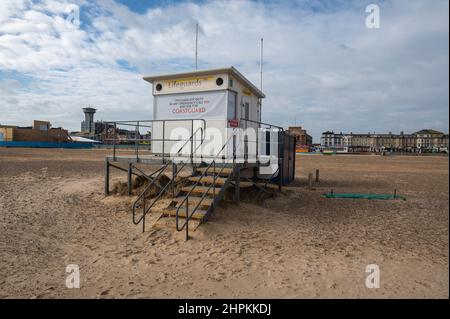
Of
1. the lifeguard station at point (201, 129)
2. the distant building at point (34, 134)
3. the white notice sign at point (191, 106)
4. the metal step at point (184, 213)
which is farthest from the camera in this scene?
the distant building at point (34, 134)

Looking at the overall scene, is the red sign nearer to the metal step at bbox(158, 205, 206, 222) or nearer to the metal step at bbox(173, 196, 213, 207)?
the metal step at bbox(173, 196, 213, 207)

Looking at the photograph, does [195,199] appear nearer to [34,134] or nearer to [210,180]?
[210,180]

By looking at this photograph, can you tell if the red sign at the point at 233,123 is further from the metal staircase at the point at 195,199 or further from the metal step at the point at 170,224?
the metal step at the point at 170,224

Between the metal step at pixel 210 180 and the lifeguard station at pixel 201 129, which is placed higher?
the lifeguard station at pixel 201 129

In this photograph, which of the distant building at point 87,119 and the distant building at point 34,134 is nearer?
the distant building at point 34,134

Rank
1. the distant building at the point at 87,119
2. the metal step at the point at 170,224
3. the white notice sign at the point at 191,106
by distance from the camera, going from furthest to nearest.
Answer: the distant building at the point at 87,119, the white notice sign at the point at 191,106, the metal step at the point at 170,224

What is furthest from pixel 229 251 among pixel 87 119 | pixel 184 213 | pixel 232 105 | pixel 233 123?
pixel 87 119

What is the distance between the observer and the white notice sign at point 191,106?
9.30m

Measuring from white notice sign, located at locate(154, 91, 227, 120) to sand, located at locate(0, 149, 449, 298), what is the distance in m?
2.71

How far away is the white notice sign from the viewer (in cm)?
930

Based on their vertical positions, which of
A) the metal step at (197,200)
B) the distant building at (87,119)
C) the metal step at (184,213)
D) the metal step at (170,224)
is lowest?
the metal step at (170,224)

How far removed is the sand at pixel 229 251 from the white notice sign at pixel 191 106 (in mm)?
2707

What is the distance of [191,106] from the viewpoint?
9789mm

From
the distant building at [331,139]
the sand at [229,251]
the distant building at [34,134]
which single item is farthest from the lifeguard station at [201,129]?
the distant building at [331,139]
